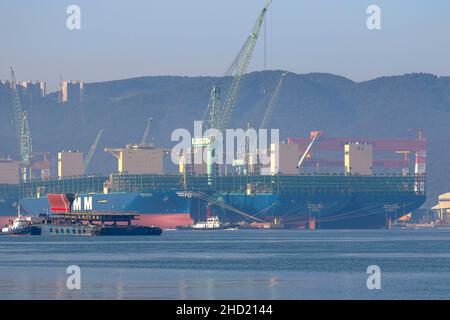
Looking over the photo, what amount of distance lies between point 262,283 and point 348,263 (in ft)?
88.9

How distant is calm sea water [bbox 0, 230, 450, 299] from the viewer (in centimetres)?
8569

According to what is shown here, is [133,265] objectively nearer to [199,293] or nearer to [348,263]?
[348,263]

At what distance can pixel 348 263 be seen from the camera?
11925 cm

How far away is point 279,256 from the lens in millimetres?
135250

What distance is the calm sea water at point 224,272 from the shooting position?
85.7 meters

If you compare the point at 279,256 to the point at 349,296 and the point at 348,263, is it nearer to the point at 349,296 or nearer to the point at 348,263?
the point at 348,263

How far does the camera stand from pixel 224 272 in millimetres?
106125

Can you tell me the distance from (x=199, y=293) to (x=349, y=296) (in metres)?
9.33
